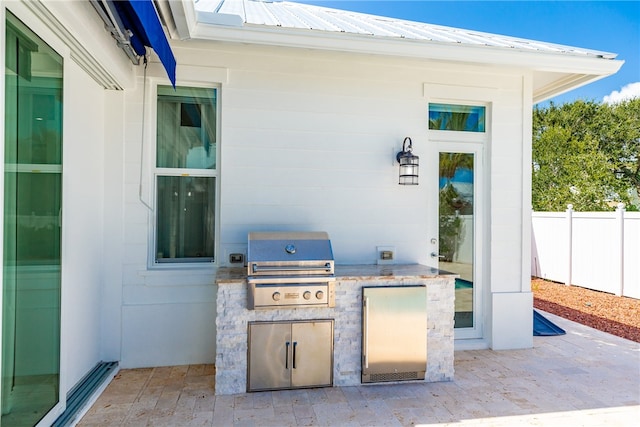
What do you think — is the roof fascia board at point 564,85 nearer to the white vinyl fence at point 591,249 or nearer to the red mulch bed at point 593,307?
the red mulch bed at point 593,307

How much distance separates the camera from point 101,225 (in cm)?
355

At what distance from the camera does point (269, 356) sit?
10.3 ft

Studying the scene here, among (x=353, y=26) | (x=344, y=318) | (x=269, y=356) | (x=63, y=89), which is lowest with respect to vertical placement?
(x=269, y=356)

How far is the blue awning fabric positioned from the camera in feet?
7.27

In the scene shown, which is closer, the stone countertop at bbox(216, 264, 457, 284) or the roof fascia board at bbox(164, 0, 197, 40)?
the roof fascia board at bbox(164, 0, 197, 40)

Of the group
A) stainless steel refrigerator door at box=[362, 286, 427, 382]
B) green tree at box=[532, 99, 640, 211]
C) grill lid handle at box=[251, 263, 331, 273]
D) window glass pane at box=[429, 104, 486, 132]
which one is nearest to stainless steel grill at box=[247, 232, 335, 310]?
grill lid handle at box=[251, 263, 331, 273]

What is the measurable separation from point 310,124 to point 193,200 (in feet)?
4.58

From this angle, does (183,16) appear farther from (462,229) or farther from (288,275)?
(462,229)

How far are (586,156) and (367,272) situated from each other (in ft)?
40.3

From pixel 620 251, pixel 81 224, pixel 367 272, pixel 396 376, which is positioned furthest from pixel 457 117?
pixel 620 251

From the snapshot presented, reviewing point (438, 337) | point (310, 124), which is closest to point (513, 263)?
point (438, 337)

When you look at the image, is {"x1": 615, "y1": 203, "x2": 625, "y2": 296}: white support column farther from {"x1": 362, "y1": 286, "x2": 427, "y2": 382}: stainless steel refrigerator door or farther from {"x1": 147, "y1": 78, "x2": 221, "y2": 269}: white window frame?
{"x1": 147, "y1": 78, "x2": 221, "y2": 269}: white window frame

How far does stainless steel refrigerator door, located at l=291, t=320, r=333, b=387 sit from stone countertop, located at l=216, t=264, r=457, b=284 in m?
0.46

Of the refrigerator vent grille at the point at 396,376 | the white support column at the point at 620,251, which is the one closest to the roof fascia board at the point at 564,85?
the white support column at the point at 620,251
